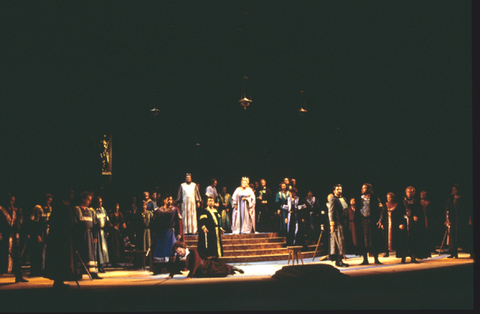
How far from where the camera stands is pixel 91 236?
25.1 feet

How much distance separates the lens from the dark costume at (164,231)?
828 cm

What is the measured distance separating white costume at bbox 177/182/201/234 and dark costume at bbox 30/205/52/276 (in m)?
3.71

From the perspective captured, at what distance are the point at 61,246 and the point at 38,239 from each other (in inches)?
65.9

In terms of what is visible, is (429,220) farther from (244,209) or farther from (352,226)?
(244,209)

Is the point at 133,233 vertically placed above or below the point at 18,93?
below

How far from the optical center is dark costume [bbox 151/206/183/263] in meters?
8.28

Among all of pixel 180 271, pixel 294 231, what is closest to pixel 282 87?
pixel 294 231

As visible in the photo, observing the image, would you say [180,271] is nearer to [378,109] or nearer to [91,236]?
[91,236]

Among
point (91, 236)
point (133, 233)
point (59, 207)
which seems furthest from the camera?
point (133, 233)

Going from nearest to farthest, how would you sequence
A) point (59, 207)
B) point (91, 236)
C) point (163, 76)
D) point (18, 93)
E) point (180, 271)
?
point (59, 207)
point (91, 236)
point (180, 271)
point (18, 93)
point (163, 76)

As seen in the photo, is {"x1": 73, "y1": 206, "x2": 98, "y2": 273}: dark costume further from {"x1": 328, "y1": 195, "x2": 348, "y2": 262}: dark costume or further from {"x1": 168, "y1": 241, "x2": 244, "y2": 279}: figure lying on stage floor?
{"x1": 328, "y1": 195, "x2": 348, "y2": 262}: dark costume

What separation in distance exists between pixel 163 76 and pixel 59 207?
18.1 feet

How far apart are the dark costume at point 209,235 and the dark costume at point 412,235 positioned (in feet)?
12.1

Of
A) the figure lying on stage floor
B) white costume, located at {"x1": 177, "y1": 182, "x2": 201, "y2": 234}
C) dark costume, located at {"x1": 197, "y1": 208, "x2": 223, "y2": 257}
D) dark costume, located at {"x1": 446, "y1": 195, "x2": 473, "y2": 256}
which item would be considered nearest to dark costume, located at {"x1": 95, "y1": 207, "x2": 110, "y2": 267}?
dark costume, located at {"x1": 197, "y1": 208, "x2": 223, "y2": 257}
